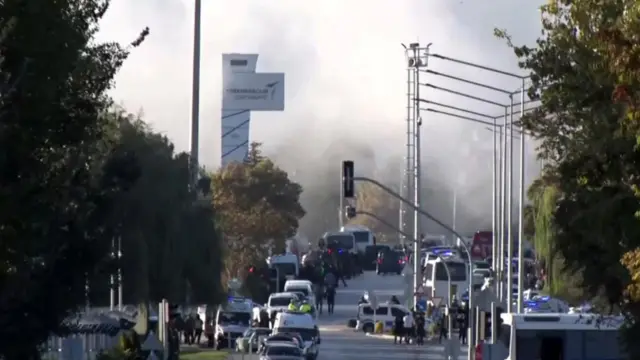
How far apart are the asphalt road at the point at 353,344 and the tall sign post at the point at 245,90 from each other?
23.9 metres

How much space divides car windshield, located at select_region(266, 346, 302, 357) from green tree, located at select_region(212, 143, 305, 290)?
117ft

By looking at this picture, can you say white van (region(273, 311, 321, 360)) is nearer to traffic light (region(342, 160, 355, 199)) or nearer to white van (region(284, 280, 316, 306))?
traffic light (region(342, 160, 355, 199))

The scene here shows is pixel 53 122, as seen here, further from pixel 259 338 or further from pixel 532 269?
pixel 532 269

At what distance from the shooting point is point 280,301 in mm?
66062

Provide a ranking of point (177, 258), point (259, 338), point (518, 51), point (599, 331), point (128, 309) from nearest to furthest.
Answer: point (518, 51) < point (599, 331) < point (177, 258) < point (128, 309) < point (259, 338)

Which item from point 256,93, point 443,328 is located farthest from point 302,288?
point 256,93

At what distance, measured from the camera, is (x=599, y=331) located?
1081 inches

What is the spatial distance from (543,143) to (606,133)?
3592 mm

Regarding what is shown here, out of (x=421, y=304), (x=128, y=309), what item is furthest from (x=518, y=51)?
(x=421, y=304)

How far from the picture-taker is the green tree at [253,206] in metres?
83.5

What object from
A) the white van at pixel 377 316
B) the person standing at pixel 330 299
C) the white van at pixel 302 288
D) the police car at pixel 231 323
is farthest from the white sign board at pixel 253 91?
the police car at pixel 231 323

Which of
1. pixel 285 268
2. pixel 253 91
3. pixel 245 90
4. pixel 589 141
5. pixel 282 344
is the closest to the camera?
pixel 589 141

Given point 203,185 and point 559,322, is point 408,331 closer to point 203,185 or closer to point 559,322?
point 203,185

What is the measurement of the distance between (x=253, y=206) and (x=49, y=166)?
233ft
